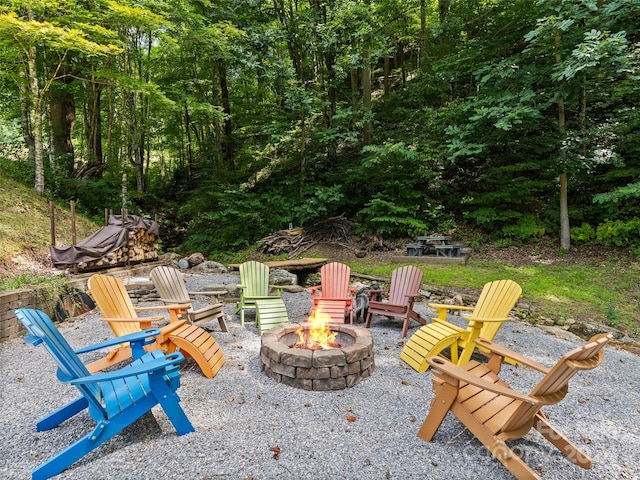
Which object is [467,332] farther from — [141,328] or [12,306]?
[12,306]

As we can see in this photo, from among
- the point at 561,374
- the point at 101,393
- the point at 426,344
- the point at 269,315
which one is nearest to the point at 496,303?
the point at 426,344

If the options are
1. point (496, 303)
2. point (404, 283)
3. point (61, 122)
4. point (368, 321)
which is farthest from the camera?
point (61, 122)

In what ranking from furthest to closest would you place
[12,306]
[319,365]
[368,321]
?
[368,321] < [12,306] < [319,365]

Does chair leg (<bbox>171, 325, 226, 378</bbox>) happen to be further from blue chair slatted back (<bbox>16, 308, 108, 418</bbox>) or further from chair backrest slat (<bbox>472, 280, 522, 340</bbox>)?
chair backrest slat (<bbox>472, 280, 522, 340</bbox>)

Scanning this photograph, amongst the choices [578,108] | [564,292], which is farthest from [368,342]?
[578,108]

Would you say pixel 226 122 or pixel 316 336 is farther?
pixel 226 122

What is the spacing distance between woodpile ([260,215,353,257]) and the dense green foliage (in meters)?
0.44

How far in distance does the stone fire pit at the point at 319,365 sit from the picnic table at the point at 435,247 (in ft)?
16.4

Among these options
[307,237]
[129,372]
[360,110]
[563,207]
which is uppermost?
[360,110]

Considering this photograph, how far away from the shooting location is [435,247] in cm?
734

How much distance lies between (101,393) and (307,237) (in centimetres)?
732

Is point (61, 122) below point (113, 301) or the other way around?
the other way around

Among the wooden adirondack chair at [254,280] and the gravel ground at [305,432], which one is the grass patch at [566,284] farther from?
the wooden adirondack chair at [254,280]

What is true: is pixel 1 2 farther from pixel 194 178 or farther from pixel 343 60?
pixel 343 60
